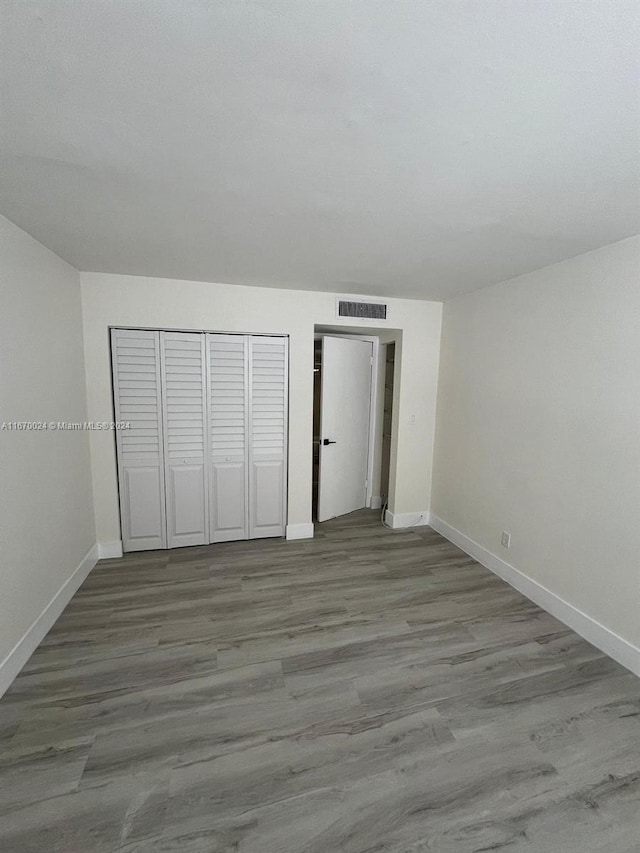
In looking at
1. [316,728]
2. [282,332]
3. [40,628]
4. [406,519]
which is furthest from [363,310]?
[40,628]

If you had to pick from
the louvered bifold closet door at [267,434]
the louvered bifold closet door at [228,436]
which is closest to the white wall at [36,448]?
the louvered bifold closet door at [228,436]

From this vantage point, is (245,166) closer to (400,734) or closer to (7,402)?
(7,402)

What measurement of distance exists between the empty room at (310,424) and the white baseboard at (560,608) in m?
0.02

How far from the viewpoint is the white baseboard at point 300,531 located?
3.58m

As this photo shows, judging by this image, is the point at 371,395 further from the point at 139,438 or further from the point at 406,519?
the point at 139,438

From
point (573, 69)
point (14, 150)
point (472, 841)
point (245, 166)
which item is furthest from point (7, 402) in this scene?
point (472, 841)

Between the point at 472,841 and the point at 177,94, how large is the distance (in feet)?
8.36

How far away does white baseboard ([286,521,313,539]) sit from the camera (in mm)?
3576

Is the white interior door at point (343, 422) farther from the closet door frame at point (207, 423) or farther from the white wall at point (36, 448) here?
the white wall at point (36, 448)

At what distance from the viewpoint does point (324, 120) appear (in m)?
1.11

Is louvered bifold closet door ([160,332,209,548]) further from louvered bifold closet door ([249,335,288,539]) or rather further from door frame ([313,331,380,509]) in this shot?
door frame ([313,331,380,509])

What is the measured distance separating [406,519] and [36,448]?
3265 millimetres

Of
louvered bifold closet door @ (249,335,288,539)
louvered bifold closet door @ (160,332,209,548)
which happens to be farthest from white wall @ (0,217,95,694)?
louvered bifold closet door @ (249,335,288,539)

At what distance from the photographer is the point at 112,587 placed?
2.73m
